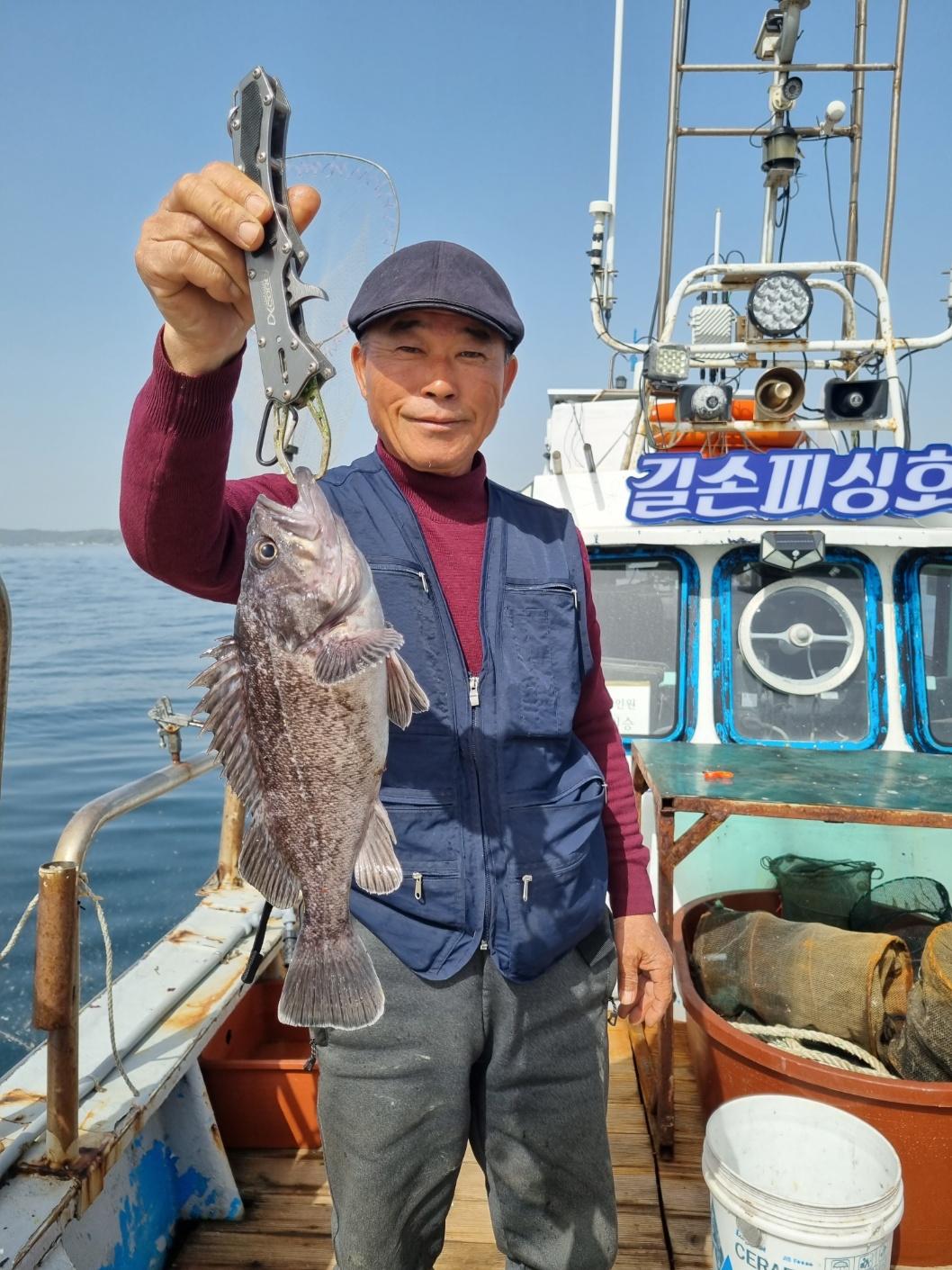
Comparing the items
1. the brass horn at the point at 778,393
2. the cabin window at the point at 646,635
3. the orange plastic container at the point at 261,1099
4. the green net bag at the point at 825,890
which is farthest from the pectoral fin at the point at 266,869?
the brass horn at the point at 778,393

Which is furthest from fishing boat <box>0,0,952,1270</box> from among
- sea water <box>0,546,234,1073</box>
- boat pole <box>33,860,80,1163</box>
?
sea water <box>0,546,234,1073</box>

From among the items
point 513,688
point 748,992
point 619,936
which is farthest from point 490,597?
point 748,992

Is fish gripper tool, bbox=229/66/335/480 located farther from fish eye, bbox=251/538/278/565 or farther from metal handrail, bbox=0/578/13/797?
metal handrail, bbox=0/578/13/797

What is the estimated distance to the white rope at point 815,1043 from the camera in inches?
133

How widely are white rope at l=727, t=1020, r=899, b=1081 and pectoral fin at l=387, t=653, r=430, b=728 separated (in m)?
2.53

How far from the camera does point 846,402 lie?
5742mm

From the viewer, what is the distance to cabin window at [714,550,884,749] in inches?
210

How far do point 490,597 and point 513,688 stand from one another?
0.24 meters

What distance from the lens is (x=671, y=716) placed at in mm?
5516

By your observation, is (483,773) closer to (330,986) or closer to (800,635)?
(330,986)

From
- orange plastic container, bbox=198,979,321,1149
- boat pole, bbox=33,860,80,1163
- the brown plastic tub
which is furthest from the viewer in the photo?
orange plastic container, bbox=198,979,321,1149

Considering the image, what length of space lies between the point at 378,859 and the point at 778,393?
514 cm

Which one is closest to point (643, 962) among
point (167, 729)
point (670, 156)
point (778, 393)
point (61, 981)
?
point (61, 981)

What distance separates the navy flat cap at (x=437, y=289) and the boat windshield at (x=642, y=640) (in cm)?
360
